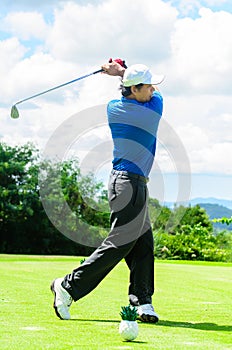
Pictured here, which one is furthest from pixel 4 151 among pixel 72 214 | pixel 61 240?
pixel 72 214

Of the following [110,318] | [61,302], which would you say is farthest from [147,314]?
[61,302]

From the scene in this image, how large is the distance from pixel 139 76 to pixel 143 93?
0.52 ft

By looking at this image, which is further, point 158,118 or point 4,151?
point 4,151

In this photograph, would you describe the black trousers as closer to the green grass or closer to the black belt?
the black belt

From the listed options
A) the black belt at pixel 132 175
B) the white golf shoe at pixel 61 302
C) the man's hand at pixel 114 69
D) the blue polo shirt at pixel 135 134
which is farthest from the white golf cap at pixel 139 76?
the white golf shoe at pixel 61 302

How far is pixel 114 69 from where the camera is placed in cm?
589

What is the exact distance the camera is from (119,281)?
884cm

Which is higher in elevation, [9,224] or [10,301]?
[9,224]

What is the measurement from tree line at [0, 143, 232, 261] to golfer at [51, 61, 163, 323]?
2084 centimetres

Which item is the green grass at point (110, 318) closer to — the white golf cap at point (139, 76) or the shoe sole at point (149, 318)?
the shoe sole at point (149, 318)

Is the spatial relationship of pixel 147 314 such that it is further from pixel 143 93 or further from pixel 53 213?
pixel 53 213

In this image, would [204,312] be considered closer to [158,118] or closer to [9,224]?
[158,118]

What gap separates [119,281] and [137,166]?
3666mm

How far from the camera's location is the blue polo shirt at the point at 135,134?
5.46m
